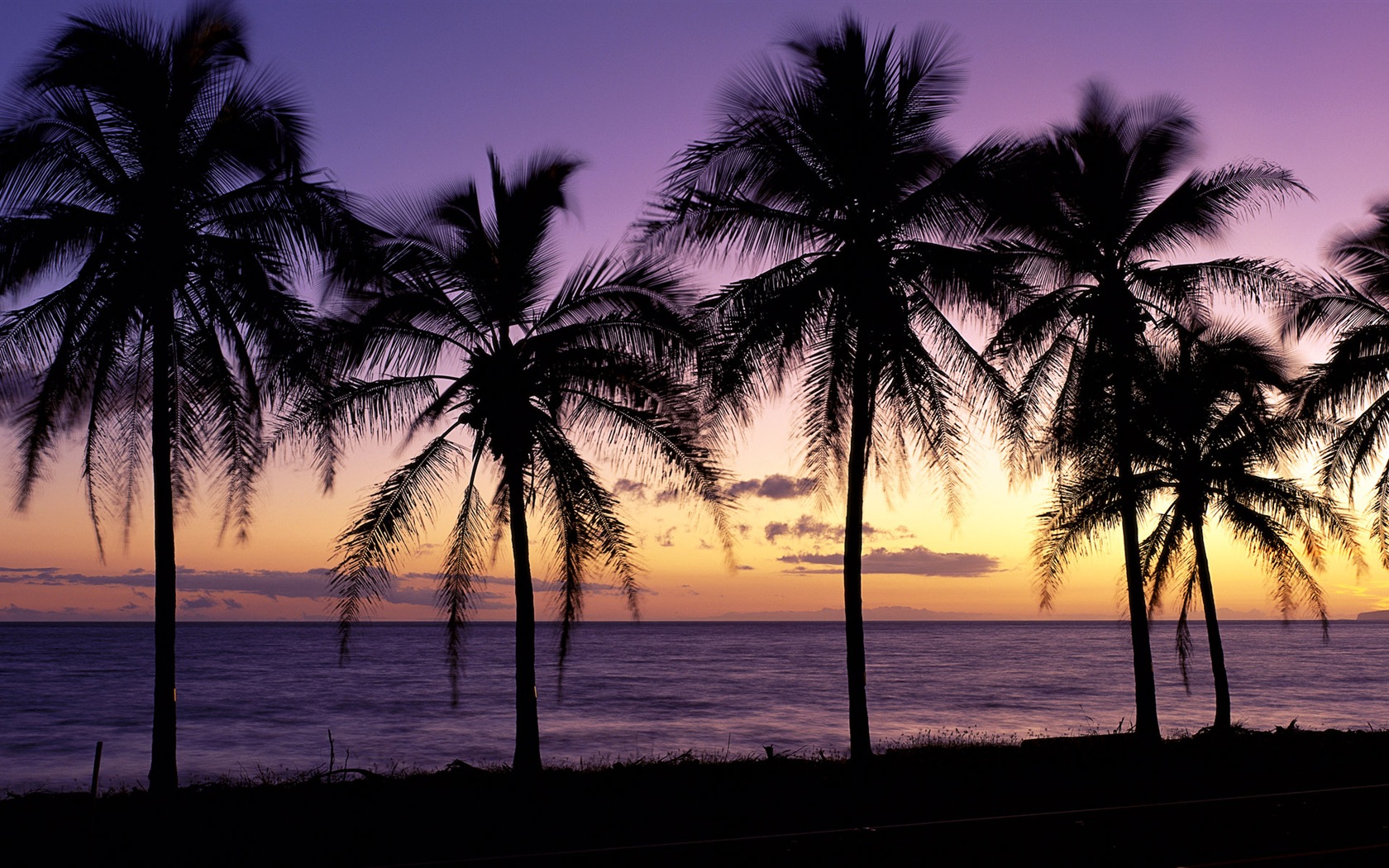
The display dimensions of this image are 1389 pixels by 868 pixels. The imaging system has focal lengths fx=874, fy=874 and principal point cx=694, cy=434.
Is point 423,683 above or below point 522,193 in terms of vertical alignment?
below

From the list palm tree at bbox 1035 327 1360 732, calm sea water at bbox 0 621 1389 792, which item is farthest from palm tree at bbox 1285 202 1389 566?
calm sea water at bbox 0 621 1389 792

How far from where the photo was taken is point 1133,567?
50.4 ft

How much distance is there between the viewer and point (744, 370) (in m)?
12.7

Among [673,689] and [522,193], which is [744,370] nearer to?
[522,193]

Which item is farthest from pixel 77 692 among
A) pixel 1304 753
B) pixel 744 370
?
pixel 1304 753

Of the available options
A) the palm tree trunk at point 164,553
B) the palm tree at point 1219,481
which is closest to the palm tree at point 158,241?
the palm tree trunk at point 164,553

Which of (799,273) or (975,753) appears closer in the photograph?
(799,273)

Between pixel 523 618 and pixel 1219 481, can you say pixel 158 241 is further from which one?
pixel 1219 481

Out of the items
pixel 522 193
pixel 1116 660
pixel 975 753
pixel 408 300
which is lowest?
pixel 1116 660

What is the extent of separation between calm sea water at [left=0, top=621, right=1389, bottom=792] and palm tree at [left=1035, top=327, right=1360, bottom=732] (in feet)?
32.6

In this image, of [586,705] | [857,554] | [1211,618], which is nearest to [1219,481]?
[1211,618]

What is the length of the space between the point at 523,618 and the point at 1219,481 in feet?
50.4

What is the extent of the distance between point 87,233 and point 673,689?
149 ft

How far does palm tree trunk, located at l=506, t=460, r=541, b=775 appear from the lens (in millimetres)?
12680
